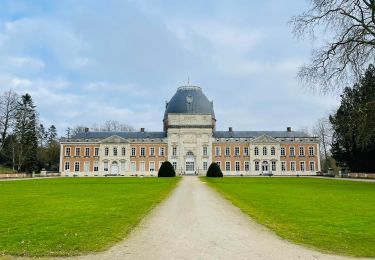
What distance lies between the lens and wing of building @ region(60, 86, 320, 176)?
65250mm

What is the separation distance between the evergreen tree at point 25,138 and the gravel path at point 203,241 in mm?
49318

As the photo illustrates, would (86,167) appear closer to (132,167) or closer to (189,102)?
(132,167)

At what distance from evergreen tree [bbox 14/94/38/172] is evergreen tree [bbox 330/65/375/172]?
1682 inches

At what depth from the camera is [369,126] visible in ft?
69.8

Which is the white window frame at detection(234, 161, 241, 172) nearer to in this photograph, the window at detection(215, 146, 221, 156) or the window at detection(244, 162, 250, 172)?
the window at detection(244, 162, 250, 172)

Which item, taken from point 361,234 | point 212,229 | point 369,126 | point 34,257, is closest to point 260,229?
point 212,229

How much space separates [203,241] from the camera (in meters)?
7.43

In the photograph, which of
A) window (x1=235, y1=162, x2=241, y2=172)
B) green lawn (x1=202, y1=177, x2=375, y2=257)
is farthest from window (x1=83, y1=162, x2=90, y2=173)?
green lawn (x1=202, y1=177, x2=375, y2=257)

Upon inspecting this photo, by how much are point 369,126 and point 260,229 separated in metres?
15.4

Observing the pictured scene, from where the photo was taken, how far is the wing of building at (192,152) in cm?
6525

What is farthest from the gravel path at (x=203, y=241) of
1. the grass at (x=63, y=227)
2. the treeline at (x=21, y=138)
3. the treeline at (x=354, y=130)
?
the treeline at (x=21, y=138)

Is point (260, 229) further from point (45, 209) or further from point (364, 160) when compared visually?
point (364, 160)

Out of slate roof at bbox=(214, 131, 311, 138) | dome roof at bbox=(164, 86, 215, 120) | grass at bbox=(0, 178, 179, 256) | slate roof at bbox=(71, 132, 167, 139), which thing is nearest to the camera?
grass at bbox=(0, 178, 179, 256)

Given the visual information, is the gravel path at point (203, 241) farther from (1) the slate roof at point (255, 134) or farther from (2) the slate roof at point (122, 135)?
(2) the slate roof at point (122, 135)
